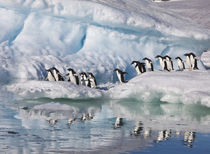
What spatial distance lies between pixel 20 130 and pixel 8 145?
4.00 ft

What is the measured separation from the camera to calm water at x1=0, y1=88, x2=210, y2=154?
5754 mm

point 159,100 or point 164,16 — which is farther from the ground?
point 164,16

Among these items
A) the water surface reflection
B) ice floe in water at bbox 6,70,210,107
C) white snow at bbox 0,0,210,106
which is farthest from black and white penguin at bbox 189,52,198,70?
the water surface reflection

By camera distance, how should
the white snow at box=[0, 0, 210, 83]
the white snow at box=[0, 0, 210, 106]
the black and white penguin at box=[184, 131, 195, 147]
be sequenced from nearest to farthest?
1. the black and white penguin at box=[184, 131, 195, 147]
2. the white snow at box=[0, 0, 210, 106]
3. the white snow at box=[0, 0, 210, 83]

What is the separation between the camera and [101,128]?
7.48 m

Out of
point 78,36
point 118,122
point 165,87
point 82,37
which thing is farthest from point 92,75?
point 118,122

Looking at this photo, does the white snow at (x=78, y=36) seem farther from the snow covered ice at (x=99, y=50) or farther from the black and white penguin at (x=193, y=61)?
the black and white penguin at (x=193, y=61)

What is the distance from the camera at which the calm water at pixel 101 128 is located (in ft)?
18.9

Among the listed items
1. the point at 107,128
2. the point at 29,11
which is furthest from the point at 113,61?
the point at 107,128

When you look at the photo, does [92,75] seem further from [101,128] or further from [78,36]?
[101,128]

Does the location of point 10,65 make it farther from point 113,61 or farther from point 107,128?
point 107,128

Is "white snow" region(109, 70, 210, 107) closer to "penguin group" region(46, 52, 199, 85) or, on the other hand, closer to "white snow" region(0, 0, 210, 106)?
"penguin group" region(46, 52, 199, 85)

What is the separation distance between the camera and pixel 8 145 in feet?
18.2

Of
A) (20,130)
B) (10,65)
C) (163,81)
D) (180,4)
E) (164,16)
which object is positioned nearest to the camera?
(20,130)
